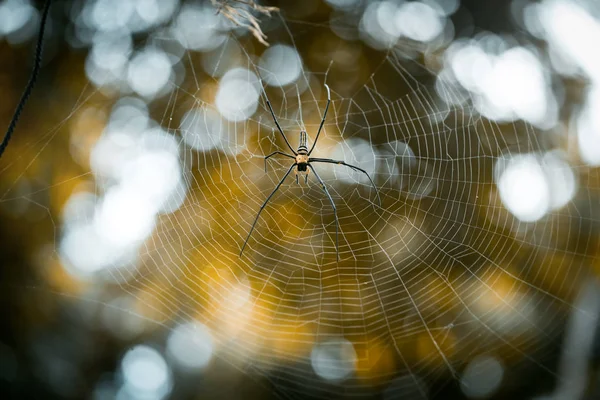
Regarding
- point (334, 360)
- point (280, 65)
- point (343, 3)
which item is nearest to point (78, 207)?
point (280, 65)

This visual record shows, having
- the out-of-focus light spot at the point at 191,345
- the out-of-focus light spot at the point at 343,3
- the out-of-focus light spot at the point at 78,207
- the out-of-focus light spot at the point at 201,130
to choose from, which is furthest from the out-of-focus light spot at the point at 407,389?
the out-of-focus light spot at the point at 343,3

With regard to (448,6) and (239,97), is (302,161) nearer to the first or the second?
(239,97)

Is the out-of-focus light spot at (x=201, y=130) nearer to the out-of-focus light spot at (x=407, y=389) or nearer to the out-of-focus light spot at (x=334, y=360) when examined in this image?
the out-of-focus light spot at (x=334, y=360)

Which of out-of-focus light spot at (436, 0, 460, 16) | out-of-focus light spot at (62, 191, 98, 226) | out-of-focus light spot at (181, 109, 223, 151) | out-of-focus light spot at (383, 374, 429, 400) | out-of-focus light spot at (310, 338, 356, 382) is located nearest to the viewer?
out-of-focus light spot at (181, 109, 223, 151)

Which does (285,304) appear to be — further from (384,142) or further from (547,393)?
(547,393)

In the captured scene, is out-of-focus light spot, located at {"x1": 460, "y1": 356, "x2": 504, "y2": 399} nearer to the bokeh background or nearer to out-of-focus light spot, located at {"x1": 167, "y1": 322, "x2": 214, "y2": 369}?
the bokeh background

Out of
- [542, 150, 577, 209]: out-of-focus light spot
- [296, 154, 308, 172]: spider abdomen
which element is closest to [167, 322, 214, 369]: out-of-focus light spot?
[296, 154, 308, 172]: spider abdomen
